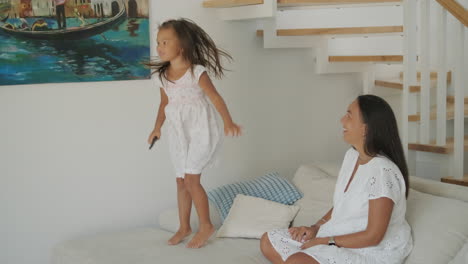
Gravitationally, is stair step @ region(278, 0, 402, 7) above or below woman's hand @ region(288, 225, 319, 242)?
above

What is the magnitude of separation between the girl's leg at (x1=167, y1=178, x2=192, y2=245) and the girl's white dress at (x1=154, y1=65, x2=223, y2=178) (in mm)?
128

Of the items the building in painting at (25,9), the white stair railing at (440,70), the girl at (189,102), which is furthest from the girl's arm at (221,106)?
the white stair railing at (440,70)

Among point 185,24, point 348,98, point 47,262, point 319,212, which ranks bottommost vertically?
point 47,262

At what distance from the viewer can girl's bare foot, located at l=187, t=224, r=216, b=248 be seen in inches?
125

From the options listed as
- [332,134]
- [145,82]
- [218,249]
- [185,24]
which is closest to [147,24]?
[145,82]

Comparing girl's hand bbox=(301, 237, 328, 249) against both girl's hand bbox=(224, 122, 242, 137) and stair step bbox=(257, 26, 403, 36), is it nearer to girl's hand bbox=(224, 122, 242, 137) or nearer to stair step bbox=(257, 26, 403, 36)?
girl's hand bbox=(224, 122, 242, 137)

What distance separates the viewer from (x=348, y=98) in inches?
194

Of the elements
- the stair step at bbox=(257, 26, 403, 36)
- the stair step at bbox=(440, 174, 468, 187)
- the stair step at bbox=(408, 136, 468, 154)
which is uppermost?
the stair step at bbox=(257, 26, 403, 36)

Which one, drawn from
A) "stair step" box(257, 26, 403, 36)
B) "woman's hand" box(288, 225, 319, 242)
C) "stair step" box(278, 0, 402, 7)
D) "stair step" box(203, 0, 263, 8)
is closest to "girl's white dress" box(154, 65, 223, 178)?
"woman's hand" box(288, 225, 319, 242)

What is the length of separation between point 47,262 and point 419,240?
6.67 feet

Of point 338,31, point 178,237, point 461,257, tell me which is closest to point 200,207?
point 178,237

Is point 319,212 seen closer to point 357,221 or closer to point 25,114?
point 357,221

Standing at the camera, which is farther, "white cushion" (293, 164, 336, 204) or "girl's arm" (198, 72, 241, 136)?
"white cushion" (293, 164, 336, 204)

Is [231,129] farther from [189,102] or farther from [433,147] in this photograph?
[433,147]
